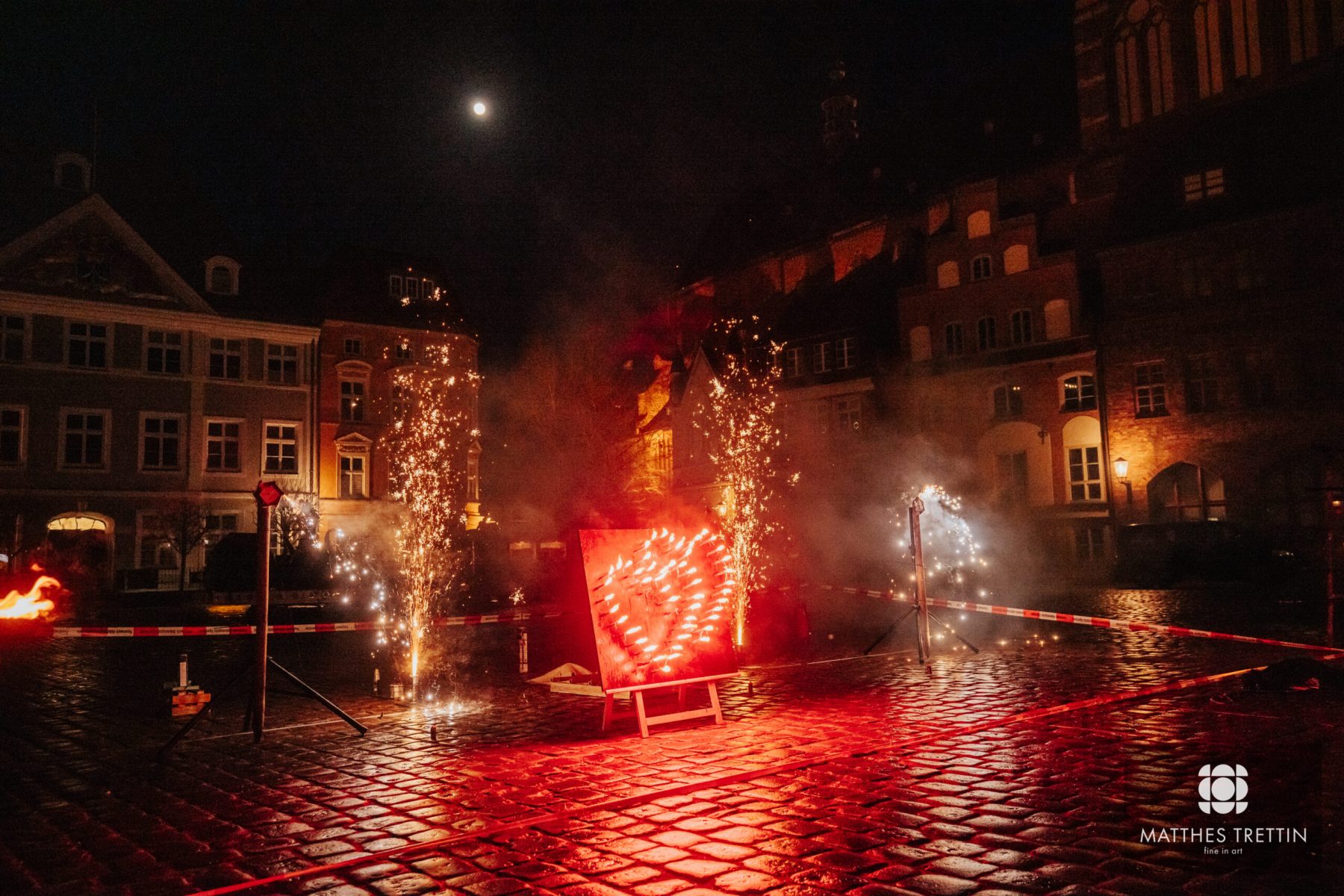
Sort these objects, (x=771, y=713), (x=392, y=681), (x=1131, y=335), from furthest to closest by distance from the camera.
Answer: (x=1131, y=335) → (x=392, y=681) → (x=771, y=713)

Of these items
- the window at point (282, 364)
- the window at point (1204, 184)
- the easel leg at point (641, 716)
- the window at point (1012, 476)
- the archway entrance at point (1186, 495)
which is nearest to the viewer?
the easel leg at point (641, 716)

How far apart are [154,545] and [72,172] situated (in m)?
13.2

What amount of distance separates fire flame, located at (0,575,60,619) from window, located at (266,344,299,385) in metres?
16.9

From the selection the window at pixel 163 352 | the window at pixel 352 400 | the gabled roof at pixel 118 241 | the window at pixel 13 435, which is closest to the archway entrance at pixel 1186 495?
the window at pixel 352 400

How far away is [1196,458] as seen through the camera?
29.9m

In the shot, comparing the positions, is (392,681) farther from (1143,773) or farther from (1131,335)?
(1131,335)

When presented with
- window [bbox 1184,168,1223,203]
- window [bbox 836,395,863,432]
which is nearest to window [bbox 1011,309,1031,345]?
window [bbox 1184,168,1223,203]

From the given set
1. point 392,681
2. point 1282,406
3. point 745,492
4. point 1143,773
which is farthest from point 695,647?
point 1282,406

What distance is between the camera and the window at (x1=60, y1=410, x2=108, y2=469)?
32.6m

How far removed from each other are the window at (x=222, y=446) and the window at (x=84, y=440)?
3261 millimetres

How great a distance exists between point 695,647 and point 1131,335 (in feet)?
90.9

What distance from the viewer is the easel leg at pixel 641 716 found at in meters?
8.09

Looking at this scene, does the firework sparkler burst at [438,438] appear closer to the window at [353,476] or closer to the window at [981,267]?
the window at [353,476]

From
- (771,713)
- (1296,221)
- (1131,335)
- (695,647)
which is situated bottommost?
(771,713)
